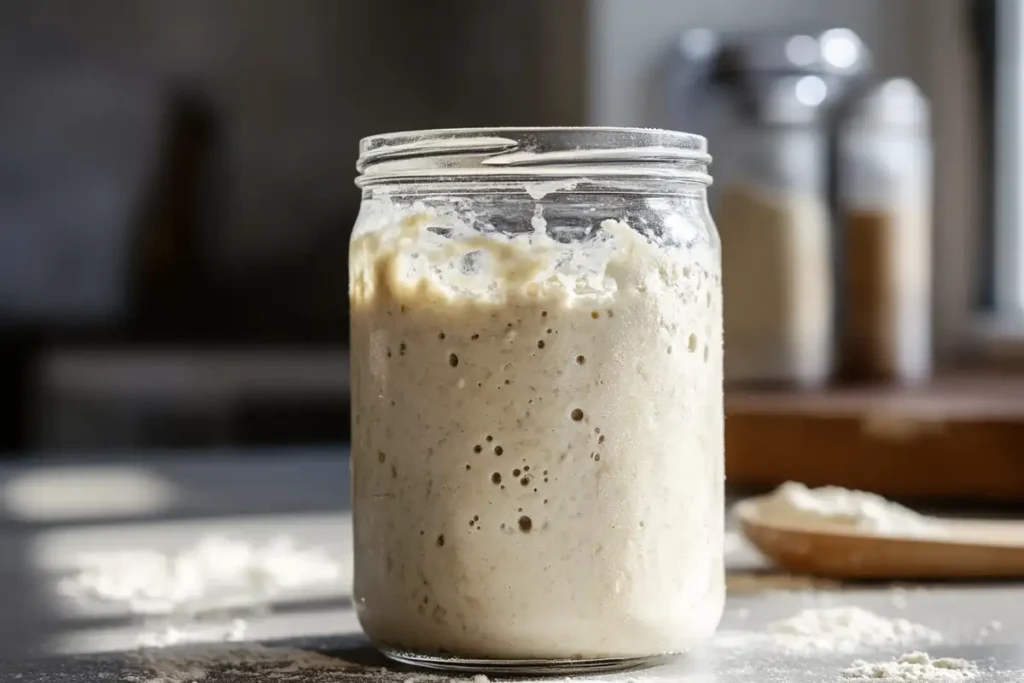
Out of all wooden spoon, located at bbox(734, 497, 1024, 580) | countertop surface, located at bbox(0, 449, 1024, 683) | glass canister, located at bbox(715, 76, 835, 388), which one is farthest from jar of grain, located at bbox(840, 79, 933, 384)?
wooden spoon, located at bbox(734, 497, 1024, 580)

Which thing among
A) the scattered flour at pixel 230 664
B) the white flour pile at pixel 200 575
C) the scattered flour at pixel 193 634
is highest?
the scattered flour at pixel 230 664

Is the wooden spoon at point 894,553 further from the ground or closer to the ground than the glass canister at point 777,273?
closer to the ground

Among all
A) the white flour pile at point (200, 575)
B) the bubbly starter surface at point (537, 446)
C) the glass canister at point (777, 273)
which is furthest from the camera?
the glass canister at point (777, 273)

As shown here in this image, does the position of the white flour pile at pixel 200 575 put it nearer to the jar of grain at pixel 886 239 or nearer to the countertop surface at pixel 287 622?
the countertop surface at pixel 287 622

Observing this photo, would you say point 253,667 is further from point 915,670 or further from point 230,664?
point 915,670

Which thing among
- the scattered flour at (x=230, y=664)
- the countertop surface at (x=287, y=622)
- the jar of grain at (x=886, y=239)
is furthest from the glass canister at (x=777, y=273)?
the scattered flour at (x=230, y=664)

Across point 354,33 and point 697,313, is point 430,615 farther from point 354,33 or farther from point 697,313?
point 354,33

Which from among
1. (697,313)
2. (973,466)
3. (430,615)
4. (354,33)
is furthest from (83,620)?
(354,33)

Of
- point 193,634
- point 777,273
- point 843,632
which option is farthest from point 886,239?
point 193,634

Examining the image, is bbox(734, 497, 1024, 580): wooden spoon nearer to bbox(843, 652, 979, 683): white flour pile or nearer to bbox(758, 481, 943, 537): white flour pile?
bbox(758, 481, 943, 537): white flour pile
